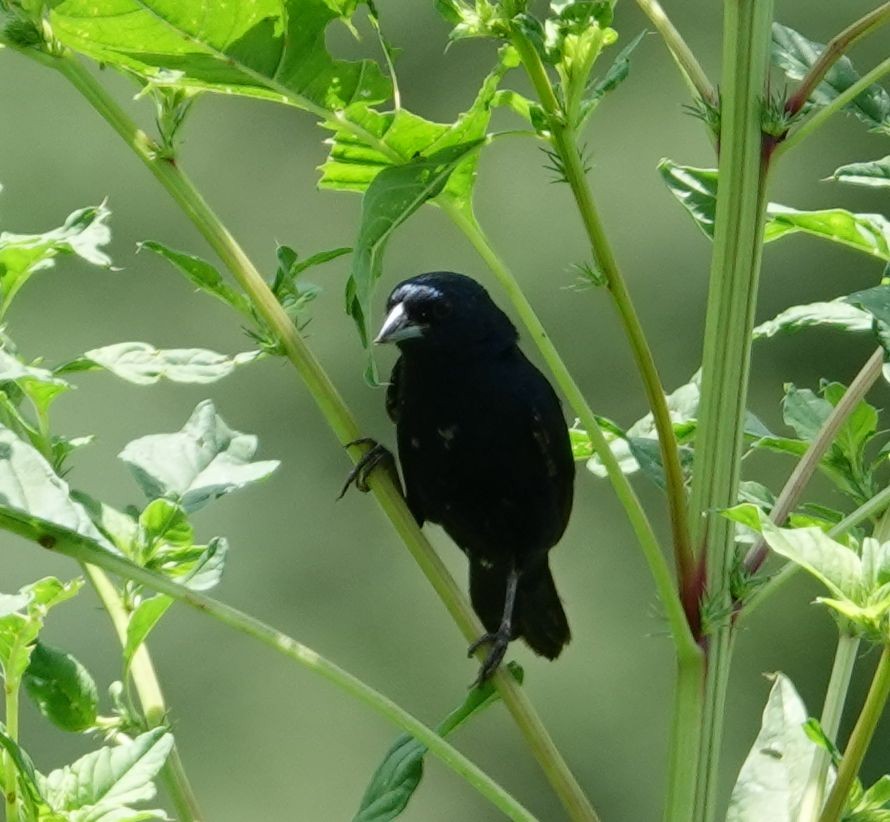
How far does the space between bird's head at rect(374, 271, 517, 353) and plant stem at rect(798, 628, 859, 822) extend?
5.23 ft

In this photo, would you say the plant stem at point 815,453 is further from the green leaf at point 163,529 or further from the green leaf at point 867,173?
the green leaf at point 163,529

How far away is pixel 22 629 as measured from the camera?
1.43 meters

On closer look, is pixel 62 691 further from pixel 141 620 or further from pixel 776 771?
pixel 776 771

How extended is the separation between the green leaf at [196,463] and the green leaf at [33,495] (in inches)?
12.0

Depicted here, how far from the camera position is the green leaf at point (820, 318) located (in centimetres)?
179

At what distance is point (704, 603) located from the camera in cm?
150

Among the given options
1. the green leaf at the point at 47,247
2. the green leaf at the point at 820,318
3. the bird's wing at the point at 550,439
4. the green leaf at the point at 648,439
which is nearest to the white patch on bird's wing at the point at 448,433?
the bird's wing at the point at 550,439

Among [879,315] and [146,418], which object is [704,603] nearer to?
[879,315]

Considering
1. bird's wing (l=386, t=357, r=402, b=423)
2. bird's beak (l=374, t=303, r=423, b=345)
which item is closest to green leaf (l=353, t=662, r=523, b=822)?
bird's beak (l=374, t=303, r=423, b=345)

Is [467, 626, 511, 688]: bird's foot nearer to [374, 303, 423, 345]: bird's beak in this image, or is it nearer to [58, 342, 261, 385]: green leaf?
[58, 342, 261, 385]: green leaf

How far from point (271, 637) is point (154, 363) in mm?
403

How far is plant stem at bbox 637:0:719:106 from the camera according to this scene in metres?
1.51

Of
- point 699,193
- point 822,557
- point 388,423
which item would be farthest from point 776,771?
point 388,423

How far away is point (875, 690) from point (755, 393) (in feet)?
20.6
